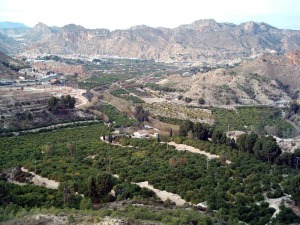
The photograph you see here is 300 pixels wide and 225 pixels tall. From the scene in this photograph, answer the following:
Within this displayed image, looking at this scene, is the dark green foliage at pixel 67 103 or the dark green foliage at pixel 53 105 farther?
the dark green foliage at pixel 67 103

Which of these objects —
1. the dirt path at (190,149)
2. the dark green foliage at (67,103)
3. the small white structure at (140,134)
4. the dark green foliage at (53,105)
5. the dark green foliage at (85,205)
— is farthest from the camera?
the dark green foliage at (67,103)

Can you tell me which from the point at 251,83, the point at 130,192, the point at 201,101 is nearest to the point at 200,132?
the point at 130,192

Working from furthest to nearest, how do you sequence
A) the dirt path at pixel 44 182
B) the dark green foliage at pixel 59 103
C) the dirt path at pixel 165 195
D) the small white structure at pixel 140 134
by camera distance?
1. the dark green foliage at pixel 59 103
2. the small white structure at pixel 140 134
3. the dirt path at pixel 44 182
4. the dirt path at pixel 165 195

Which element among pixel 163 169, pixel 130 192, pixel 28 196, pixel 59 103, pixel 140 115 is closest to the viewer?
pixel 28 196

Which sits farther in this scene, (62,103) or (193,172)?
(62,103)

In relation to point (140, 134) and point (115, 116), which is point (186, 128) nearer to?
point (140, 134)

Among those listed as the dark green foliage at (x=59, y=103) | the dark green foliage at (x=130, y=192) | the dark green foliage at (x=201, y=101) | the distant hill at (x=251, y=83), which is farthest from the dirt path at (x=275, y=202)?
the distant hill at (x=251, y=83)

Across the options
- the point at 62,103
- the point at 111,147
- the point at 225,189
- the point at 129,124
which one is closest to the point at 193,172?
the point at 225,189

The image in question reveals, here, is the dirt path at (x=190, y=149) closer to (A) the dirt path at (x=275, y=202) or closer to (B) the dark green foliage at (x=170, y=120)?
(A) the dirt path at (x=275, y=202)

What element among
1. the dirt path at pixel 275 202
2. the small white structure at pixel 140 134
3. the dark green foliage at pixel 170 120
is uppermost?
the dirt path at pixel 275 202

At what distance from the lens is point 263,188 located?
116 ft

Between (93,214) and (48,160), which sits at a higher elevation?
(93,214)

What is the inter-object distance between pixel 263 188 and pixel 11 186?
22.2 metres

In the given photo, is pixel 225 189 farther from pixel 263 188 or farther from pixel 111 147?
pixel 111 147
